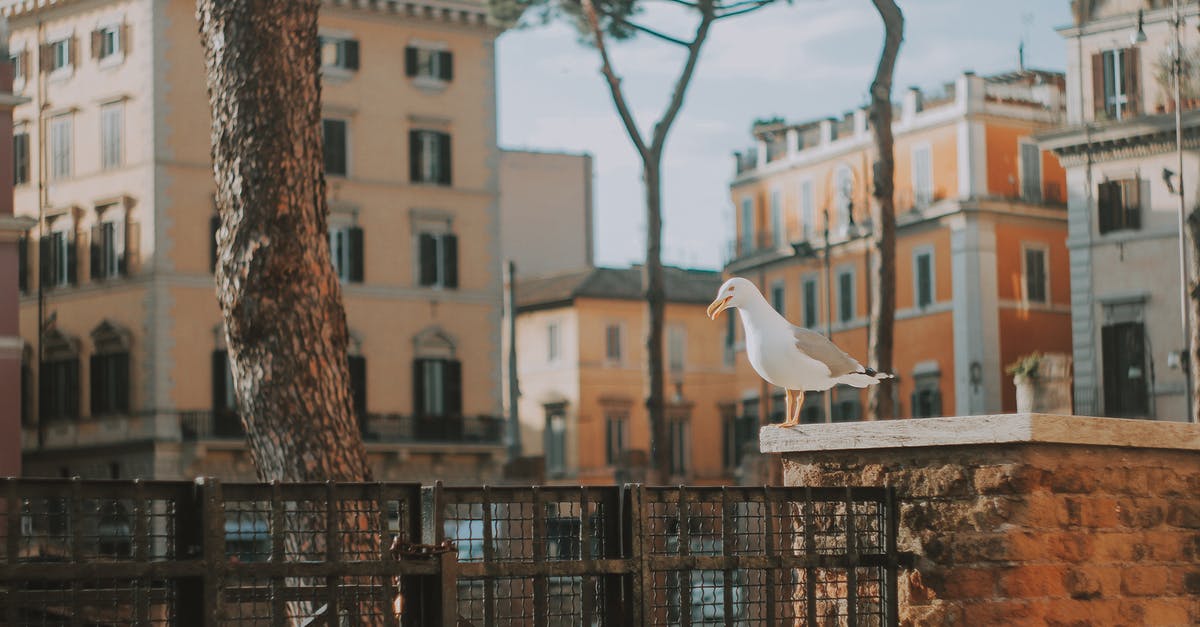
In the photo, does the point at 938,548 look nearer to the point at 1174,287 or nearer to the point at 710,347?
the point at 1174,287

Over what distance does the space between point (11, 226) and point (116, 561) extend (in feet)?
96.8

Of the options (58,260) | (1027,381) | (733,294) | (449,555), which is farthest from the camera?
(58,260)

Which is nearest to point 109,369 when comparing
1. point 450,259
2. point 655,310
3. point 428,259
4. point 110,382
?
point 110,382

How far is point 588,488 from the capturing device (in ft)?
19.9

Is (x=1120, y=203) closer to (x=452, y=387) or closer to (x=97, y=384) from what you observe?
(x=452, y=387)

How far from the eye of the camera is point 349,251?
147 ft

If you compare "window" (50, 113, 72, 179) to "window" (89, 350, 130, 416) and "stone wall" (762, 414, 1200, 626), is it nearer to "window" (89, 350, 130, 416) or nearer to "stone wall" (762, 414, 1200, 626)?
"window" (89, 350, 130, 416)

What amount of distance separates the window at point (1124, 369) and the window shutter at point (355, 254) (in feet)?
56.6

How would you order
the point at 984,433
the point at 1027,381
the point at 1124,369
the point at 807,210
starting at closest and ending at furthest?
1. the point at 984,433
2. the point at 1027,381
3. the point at 1124,369
4. the point at 807,210

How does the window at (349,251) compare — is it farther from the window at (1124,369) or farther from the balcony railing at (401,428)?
the window at (1124,369)

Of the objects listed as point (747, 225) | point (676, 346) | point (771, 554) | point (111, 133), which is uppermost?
point (111, 133)

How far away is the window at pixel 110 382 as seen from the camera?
137 feet

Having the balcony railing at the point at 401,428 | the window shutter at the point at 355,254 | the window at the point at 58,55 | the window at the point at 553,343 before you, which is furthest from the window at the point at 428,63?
the window at the point at 553,343

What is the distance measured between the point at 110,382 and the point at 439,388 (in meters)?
7.86
